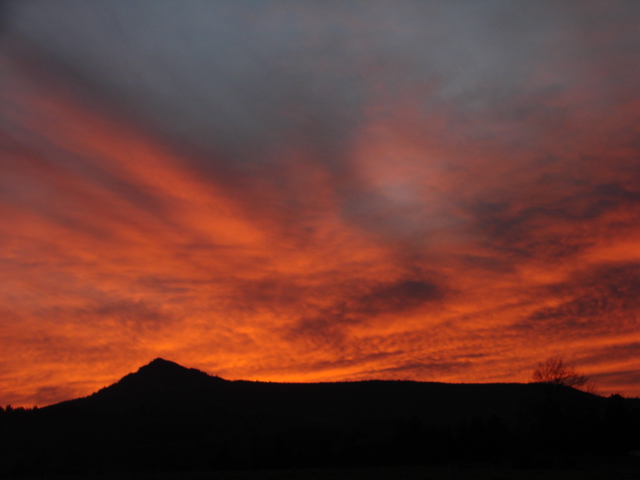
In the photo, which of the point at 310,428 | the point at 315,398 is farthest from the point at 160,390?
the point at 310,428

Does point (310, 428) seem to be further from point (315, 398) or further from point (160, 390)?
point (160, 390)

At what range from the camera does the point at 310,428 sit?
3327 inches

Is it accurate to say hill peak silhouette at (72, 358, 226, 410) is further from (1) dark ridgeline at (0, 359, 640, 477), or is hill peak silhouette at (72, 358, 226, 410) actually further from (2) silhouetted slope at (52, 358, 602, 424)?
(1) dark ridgeline at (0, 359, 640, 477)

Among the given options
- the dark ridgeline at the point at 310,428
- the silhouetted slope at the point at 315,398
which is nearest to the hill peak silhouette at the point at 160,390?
the silhouetted slope at the point at 315,398

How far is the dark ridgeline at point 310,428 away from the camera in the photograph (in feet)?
226

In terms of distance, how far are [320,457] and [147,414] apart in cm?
4345

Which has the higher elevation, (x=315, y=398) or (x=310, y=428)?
(x=315, y=398)

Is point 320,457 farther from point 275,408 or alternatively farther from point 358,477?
point 275,408

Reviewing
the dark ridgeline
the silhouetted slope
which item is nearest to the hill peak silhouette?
the silhouetted slope

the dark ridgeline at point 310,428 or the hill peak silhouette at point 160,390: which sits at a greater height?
the hill peak silhouette at point 160,390

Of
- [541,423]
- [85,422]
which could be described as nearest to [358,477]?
[541,423]

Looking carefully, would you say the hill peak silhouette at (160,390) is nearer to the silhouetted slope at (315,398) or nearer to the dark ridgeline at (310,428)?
the silhouetted slope at (315,398)

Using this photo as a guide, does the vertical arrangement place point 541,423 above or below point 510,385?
below

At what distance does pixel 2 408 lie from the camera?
10138 cm
